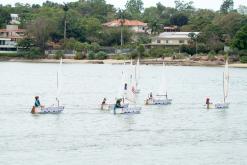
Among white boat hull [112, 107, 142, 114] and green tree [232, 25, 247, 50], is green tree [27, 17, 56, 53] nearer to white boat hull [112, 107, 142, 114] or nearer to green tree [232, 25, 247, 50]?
green tree [232, 25, 247, 50]

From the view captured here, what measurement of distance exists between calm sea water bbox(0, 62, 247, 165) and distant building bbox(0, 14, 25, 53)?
246ft

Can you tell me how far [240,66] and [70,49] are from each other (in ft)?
108

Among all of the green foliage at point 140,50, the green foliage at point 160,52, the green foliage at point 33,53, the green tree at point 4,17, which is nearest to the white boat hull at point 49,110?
the green foliage at point 140,50

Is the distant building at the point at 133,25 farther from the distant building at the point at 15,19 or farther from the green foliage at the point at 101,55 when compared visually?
the green foliage at the point at 101,55

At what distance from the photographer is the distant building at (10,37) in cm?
16425

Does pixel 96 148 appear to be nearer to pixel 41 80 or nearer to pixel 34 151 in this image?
pixel 34 151

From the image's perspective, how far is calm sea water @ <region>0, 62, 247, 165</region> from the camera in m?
43.8

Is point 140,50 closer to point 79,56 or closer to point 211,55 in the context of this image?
point 211,55

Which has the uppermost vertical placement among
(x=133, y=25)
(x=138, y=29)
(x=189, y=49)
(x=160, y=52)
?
(x=133, y=25)

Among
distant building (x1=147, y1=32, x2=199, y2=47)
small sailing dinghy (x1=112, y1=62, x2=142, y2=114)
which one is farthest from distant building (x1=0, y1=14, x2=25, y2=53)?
small sailing dinghy (x1=112, y1=62, x2=142, y2=114)

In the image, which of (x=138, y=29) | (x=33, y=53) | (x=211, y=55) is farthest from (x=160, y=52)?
(x=138, y=29)

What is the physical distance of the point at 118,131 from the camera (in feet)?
174

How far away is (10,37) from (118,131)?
115 metres

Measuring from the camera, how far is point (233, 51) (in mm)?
143875
